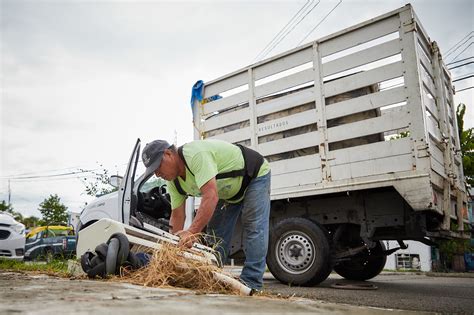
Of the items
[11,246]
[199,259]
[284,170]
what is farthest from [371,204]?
[11,246]

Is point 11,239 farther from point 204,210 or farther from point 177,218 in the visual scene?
point 204,210

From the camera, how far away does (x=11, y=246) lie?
7.05m

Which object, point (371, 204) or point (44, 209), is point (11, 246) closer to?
point (371, 204)

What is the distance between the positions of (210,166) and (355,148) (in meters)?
2.38

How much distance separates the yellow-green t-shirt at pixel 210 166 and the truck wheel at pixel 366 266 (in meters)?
2.95

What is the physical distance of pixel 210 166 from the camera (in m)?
2.88

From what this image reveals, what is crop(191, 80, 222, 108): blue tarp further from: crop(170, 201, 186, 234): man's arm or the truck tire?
crop(170, 201, 186, 234): man's arm

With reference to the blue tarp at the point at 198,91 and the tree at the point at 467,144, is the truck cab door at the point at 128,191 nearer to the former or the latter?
the blue tarp at the point at 198,91

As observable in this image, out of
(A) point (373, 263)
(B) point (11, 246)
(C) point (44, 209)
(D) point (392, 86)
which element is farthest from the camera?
(C) point (44, 209)

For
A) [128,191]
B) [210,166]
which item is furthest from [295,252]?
[210,166]

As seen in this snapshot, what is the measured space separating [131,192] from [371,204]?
9.45ft

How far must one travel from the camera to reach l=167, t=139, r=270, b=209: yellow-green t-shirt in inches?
113

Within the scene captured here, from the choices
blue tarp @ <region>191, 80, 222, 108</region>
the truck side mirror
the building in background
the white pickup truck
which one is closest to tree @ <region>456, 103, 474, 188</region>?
the building in background

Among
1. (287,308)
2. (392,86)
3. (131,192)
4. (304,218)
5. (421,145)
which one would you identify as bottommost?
(287,308)
